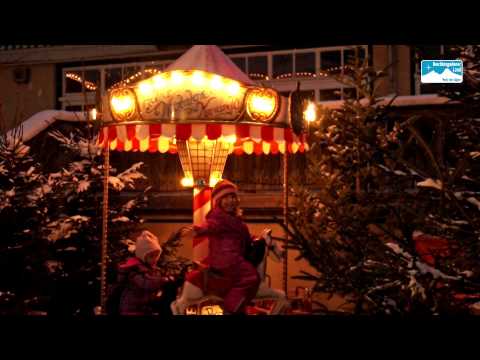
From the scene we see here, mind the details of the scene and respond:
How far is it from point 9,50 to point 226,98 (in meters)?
10.9

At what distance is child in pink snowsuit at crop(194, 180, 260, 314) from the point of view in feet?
23.6

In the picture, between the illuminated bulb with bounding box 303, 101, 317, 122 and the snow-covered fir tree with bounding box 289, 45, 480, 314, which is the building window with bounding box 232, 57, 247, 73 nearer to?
the illuminated bulb with bounding box 303, 101, 317, 122

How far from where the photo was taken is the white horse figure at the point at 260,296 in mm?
7141

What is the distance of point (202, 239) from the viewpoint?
317 inches

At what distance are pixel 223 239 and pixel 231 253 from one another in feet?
0.64

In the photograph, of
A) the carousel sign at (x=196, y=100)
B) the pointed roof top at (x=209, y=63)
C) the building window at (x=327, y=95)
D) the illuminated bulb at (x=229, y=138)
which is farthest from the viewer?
the building window at (x=327, y=95)

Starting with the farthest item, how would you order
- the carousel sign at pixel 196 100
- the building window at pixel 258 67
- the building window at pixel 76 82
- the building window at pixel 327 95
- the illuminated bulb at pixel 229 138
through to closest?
the building window at pixel 76 82 < the building window at pixel 258 67 < the building window at pixel 327 95 < the illuminated bulb at pixel 229 138 < the carousel sign at pixel 196 100

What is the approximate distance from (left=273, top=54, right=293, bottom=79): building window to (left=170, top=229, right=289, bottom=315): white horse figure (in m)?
8.02

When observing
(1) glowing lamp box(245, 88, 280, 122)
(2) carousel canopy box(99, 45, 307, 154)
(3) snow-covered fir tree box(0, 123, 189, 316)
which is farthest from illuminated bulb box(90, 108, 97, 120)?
(1) glowing lamp box(245, 88, 280, 122)

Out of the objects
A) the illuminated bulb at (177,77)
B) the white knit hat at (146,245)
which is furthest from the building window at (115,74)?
the white knit hat at (146,245)

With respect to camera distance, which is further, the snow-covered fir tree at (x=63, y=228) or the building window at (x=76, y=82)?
the building window at (x=76, y=82)

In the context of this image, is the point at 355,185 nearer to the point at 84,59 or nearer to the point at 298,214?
the point at 298,214

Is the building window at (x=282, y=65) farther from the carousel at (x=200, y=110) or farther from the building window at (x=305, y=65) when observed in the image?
the carousel at (x=200, y=110)

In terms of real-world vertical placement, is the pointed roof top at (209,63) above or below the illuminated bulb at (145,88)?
above
